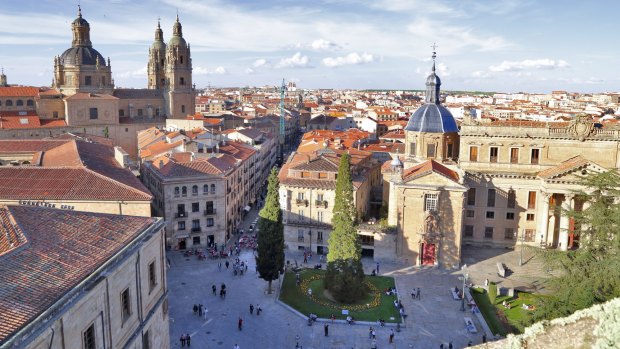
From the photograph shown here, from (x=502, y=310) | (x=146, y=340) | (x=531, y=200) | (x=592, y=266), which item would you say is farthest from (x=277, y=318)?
(x=531, y=200)

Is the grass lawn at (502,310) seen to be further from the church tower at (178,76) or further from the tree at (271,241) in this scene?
the church tower at (178,76)

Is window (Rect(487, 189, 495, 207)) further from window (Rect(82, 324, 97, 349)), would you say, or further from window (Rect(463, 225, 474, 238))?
window (Rect(82, 324, 97, 349))

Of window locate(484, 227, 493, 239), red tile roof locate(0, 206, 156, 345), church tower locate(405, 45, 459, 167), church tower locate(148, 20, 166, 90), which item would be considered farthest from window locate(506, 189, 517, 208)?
church tower locate(148, 20, 166, 90)

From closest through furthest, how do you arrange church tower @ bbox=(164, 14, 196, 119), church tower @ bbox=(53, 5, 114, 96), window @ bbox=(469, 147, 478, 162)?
window @ bbox=(469, 147, 478, 162) < church tower @ bbox=(53, 5, 114, 96) < church tower @ bbox=(164, 14, 196, 119)

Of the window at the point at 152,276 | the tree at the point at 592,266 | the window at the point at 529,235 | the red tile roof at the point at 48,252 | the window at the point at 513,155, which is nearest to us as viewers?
the red tile roof at the point at 48,252

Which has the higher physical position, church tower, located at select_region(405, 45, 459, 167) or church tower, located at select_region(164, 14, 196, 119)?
church tower, located at select_region(164, 14, 196, 119)

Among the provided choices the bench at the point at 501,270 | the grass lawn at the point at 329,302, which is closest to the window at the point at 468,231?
the bench at the point at 501,270
